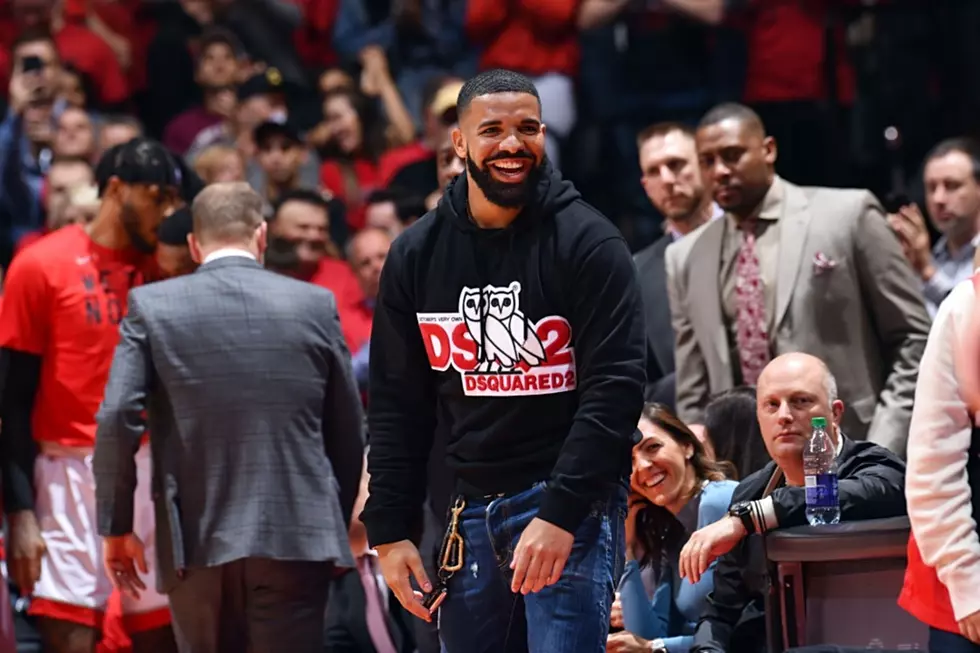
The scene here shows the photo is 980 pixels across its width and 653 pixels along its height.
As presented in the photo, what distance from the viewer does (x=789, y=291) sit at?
5.94 metres

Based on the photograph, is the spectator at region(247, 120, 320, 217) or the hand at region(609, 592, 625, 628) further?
the spectator at region(247, 120, 320, 217)

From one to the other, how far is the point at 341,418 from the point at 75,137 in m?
4.68

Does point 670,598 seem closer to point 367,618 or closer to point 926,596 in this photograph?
point 367,618

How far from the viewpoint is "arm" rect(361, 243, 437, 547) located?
3766 mm

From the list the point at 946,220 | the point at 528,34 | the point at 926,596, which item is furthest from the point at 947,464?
the point at 528,34

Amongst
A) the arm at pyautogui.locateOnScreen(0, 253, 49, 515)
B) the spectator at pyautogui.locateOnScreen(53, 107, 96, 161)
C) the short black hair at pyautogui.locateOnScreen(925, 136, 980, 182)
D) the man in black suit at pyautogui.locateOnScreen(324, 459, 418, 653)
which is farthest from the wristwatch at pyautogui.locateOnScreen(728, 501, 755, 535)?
the spectator at pyautogui.locateOnScreen(53, 107, 96, 161)

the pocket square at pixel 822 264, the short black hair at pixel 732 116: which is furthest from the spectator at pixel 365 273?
the pocket square at pixel 822 264

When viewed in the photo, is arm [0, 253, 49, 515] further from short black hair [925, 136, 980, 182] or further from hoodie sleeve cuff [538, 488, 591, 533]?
short black hair [925, 136, 980, 182]

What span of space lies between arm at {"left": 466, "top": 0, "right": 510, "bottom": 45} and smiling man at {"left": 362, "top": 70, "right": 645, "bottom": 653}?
606 cm

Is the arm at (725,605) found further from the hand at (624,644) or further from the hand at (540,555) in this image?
the hand at (540,555)

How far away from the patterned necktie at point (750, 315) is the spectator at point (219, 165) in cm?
303

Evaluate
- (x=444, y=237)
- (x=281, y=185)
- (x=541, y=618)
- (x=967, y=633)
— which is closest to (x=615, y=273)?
(x=444, y=237)

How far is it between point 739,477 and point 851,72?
374 centimetres

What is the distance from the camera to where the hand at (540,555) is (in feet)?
11.4
